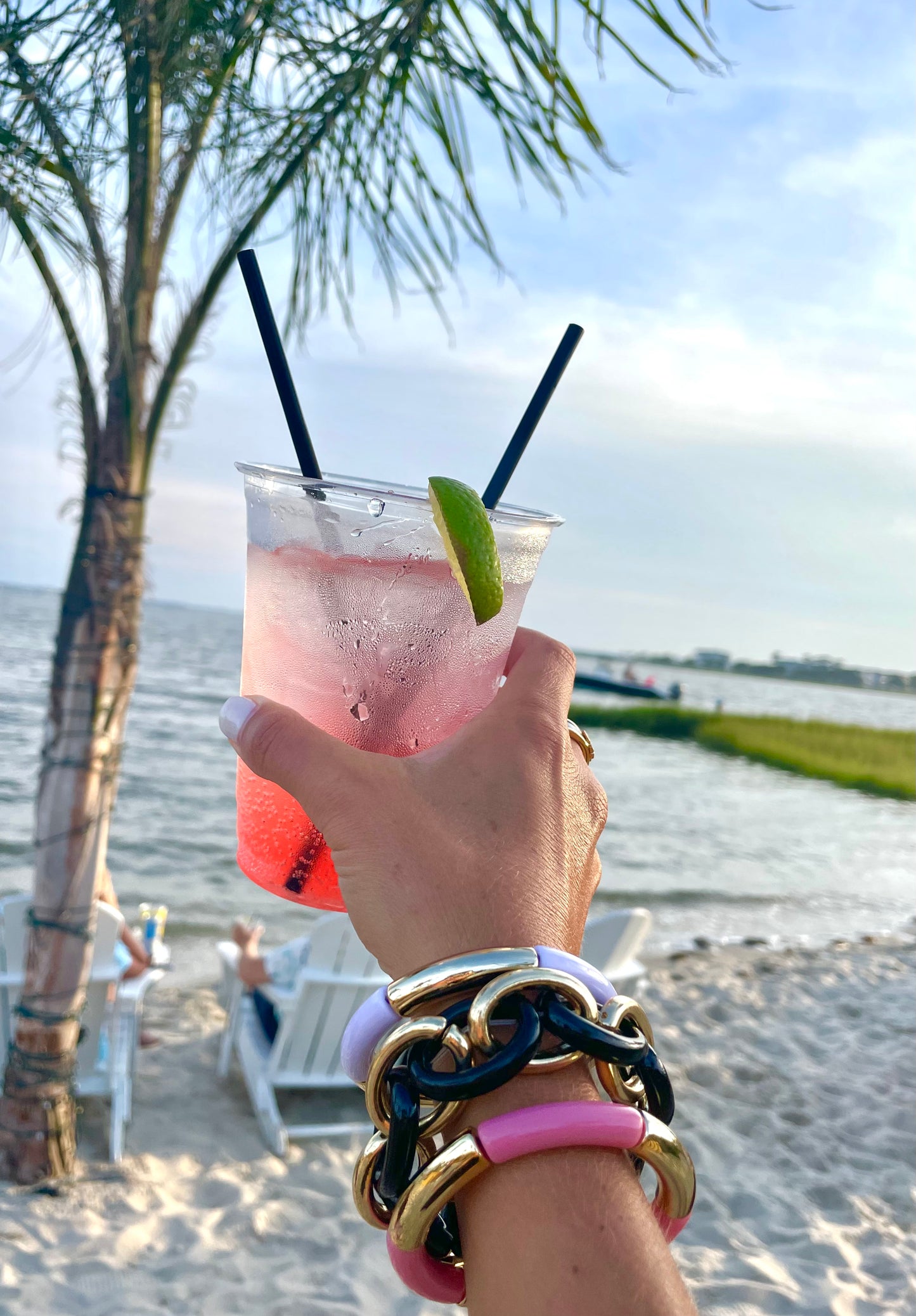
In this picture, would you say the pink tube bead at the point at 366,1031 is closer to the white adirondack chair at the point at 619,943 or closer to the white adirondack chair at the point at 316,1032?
the white adirondack chair at the point at 316,1032

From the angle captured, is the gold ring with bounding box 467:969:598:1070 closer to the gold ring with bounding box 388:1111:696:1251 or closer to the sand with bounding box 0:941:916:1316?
the gold ring with bounding box 388:1111:696:1251

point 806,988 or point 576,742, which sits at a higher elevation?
point 576,742

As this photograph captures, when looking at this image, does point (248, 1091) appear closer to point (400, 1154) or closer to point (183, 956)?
point (183, 956)

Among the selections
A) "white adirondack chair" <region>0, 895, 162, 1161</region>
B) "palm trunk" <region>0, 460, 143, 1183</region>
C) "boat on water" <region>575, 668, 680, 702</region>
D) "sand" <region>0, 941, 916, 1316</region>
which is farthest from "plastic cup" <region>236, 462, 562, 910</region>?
"boat on water" <region>575, 668, 680, 702</region>

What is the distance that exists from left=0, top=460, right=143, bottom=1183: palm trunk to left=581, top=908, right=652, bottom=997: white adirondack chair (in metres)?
2.77

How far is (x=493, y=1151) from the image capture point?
0.71 meters

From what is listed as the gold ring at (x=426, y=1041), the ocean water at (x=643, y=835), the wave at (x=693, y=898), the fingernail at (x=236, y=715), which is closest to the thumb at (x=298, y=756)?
the fingernail at (x=236, y=715)

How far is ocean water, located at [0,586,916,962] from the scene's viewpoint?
986 cm

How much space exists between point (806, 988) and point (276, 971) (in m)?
4.36

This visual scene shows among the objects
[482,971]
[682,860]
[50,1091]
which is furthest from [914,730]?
[482,971]

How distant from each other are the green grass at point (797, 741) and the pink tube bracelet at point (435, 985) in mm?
19131

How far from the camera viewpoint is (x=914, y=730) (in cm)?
2675

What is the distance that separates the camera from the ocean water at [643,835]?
986 centimetres

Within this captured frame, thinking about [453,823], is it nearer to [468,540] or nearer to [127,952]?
[468,540]
